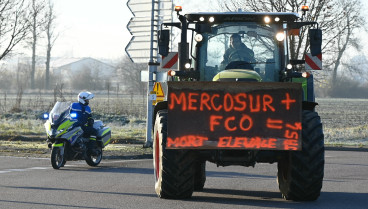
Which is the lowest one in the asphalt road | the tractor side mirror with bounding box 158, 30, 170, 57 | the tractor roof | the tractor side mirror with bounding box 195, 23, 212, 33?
the asphalt road

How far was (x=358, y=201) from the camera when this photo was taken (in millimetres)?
11703

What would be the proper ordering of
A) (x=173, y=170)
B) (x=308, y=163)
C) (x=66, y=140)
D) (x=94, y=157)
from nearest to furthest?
(x=308, y=163), (x=173, y=170), (x=66, y=140), (x=94, y=157)

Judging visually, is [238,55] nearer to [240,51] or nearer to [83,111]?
[240,51]

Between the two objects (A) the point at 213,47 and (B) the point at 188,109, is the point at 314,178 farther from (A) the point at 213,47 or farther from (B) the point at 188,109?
(A) the point at 213,47

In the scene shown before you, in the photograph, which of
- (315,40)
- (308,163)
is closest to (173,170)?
(308,163)

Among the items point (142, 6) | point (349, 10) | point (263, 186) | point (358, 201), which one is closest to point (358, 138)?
point (349, 10)

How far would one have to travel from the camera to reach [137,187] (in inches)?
531

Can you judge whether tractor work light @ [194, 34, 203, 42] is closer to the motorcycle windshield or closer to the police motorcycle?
the police motorcycle

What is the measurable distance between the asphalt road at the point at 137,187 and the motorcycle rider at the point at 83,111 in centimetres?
86

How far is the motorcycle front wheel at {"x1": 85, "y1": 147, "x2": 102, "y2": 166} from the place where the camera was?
60.5 ft

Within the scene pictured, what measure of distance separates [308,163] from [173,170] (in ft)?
6.02

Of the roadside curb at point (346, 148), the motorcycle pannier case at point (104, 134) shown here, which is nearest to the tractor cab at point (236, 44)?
the motorcycle pannier case at point (104, 134)

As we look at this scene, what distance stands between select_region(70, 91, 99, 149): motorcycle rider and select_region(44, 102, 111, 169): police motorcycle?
0.31ft

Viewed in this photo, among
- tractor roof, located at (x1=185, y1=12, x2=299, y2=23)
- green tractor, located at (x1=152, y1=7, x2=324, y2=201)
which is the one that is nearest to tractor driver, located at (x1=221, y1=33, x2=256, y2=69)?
tractor roof, located at (x1=185, y1=12, x2=299, y2=23)
